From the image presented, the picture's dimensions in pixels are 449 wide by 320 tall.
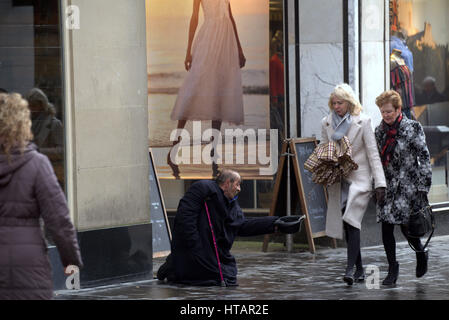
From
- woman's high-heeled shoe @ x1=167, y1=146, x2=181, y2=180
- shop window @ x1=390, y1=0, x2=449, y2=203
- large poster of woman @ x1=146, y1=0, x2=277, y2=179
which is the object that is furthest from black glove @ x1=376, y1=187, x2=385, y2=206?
woman's high-heeled shoe @ x1=167, y1=146, x2=181, y2=180

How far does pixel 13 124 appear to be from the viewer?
4.95m

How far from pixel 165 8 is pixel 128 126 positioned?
3391mm

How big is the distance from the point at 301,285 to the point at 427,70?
4797mm

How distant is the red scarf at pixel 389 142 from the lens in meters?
8.46

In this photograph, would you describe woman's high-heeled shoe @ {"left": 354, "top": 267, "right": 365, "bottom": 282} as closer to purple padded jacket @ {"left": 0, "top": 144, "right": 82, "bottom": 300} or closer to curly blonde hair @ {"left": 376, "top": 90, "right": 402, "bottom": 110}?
A: curly blonde hair @ {"left": 376, "top": 90, "right": 402, "bottom": 110}

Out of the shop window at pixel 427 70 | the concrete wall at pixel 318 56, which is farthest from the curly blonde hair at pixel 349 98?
the shop window at pixel 427 70

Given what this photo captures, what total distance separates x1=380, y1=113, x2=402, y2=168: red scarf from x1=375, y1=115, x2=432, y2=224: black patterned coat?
3cm

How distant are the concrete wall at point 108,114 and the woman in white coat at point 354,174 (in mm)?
1749

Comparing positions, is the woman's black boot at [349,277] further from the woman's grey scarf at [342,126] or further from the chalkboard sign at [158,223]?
the chalkboard sign at [158,223]

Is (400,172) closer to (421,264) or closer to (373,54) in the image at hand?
(421,264)

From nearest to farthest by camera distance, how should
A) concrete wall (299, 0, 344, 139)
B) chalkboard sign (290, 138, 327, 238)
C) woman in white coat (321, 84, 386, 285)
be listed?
woman in white coat (321, 84, 386, 285), chalkboard sign (290, 138, 327, 238), concrete wall (299, 0, 344, 139)

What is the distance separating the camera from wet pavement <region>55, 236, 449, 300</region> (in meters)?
7.86

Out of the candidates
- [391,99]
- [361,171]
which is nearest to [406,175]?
[361,171]

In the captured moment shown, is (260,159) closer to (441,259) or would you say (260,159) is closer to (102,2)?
(441,259)
